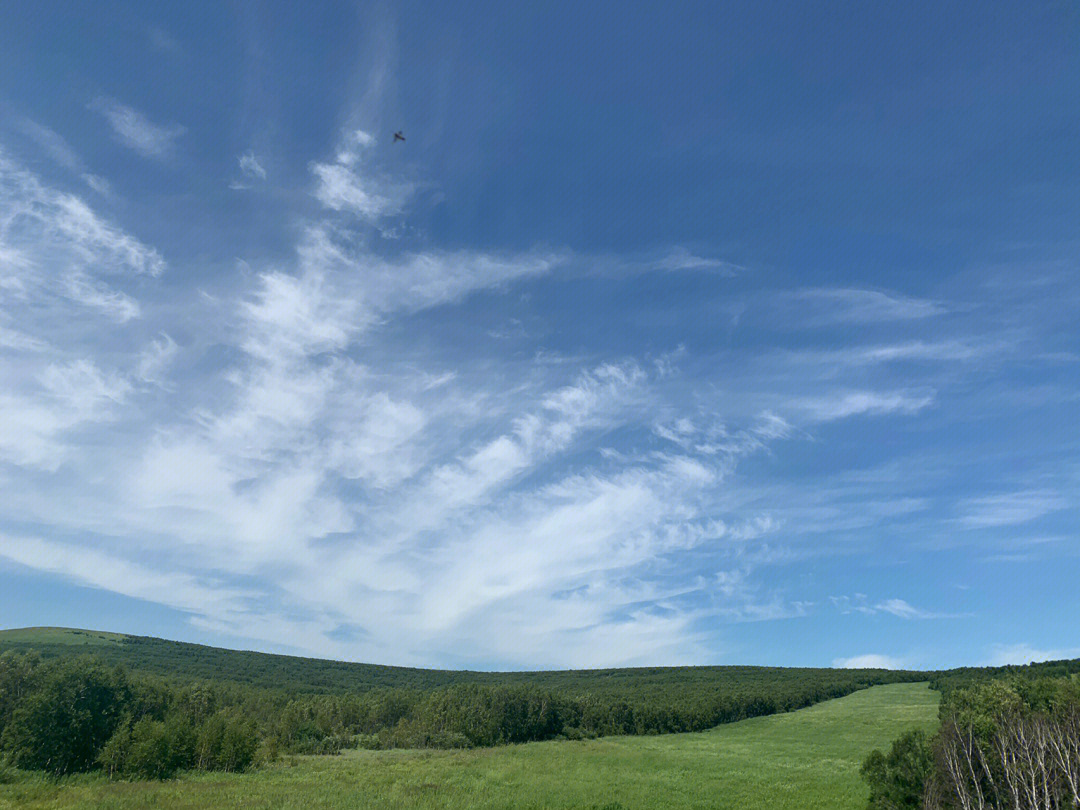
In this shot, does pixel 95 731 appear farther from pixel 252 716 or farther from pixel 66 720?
pixel 252 716

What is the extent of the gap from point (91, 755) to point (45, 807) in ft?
102

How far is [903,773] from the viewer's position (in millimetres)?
41562

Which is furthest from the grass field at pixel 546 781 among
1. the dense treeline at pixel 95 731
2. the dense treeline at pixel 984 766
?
the dense treeline at pixel 984 766

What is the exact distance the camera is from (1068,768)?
39.9m

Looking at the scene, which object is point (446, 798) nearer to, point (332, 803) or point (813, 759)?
point (332, 803)

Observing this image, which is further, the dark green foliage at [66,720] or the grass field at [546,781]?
the dark green foliage at [66,720]

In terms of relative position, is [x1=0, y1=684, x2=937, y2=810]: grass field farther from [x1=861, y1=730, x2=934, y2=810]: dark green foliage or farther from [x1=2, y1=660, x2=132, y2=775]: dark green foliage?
[x1=861, y1=730, x2=934, y2=810]: dark green foliage

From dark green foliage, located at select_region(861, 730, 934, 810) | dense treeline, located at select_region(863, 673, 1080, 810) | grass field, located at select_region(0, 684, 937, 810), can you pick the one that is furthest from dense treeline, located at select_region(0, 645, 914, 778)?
dense treeline, located at select_region(863, 673, 1080, 810)

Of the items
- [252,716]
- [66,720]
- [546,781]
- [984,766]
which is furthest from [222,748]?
[984,766]

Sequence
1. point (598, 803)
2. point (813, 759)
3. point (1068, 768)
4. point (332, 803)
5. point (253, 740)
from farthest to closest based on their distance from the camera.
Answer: point (813, 759), point (253, 740), point (598, 803), point (332, 803), point (1068, 768)

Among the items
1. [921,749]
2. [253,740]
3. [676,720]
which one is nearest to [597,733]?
[676,720]

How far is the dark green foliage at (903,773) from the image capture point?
40938 mm

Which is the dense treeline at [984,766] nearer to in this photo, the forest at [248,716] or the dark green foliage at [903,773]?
the dark green foliage at [903,773]

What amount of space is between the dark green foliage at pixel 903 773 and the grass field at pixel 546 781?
16306 mm
